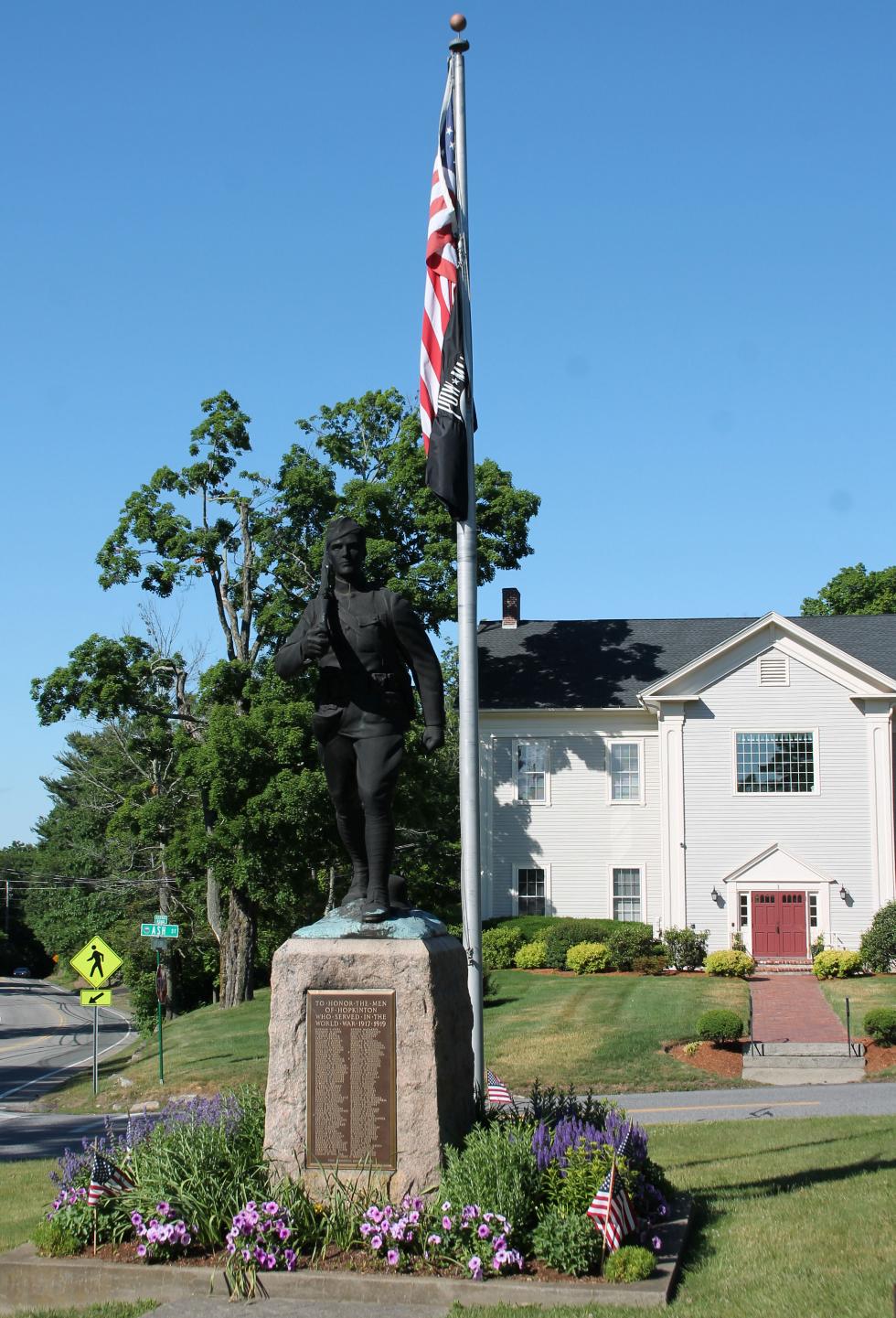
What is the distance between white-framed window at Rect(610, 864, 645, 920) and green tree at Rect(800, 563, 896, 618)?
22510mm

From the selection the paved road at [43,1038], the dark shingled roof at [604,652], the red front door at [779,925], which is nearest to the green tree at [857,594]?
the dark shingled roof at [604,652]

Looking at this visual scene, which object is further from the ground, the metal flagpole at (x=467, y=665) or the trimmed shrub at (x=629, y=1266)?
the metal flagpole at (x=467, y=665)

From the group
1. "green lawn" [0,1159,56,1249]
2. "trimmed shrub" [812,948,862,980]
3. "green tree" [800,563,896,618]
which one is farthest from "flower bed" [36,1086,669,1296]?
"green tree" [800,563,896,618]

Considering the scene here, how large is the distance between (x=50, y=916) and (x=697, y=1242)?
69.0m

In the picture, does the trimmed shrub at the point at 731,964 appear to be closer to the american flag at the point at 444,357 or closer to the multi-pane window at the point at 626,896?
the multi-pane window at the point at 626,896

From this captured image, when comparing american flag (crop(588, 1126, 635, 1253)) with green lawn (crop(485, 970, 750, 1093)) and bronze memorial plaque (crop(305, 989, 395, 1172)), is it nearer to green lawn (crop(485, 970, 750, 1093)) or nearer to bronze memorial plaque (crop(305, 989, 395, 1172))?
bronze memorial plaque (crop(305, 989, 395, 1172))

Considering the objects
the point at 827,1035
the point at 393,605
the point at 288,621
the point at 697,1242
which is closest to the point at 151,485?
the point at 288,621

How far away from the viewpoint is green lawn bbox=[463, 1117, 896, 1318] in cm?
668

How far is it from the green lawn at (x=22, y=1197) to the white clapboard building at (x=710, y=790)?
23.6m

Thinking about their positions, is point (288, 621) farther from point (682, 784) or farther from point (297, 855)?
point (682, 784)

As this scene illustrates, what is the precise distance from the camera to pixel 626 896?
3809cm

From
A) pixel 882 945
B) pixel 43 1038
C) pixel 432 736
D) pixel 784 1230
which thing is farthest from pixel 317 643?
pixel 43 1038

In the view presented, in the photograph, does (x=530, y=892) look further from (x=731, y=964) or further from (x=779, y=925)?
(x=731, y=964)

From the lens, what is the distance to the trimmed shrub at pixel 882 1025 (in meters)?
23.0
